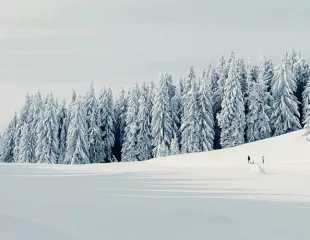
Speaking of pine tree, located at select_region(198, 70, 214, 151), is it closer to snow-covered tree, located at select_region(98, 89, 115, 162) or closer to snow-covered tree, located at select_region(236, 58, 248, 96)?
snow-covered tree, located at select_region(236, 58, 248, 96)

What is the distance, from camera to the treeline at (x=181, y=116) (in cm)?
5929

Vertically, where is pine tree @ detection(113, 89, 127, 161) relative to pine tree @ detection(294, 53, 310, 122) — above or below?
below

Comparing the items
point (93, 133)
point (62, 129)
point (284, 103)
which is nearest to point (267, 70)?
point (284, 103)

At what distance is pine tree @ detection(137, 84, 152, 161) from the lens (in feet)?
209

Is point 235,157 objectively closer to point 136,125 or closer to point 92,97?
point 136,125

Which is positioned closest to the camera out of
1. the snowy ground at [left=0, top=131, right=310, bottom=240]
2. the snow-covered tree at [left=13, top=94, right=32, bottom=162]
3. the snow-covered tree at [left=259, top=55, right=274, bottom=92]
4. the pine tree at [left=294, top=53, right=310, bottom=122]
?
the snowy ground at [left=0, top=131, right=310, bottom=240]

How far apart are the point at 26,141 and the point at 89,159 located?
43.4 feet

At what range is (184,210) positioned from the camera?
10680 millimetres

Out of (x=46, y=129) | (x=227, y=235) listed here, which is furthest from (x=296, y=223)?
(x=46, y=129)

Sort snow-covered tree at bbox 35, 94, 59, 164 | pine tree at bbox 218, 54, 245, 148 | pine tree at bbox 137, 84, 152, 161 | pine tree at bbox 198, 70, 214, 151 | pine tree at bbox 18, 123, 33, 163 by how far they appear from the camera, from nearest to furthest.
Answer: pine tree at bbox 218, 54, 245, 148, pine tree at bbox 198, 70, 214, 151, pine tree at bbox 137, 84, 152, 161, snow-covered tree at bbox 35, 94, 59, 164, pine tree at bbox 18, 123, 33, 163

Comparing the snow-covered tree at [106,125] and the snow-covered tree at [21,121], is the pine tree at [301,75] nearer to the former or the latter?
the snow-covered tree at [106,125]

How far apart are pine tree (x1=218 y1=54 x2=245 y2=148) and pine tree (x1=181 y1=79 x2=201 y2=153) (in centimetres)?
368

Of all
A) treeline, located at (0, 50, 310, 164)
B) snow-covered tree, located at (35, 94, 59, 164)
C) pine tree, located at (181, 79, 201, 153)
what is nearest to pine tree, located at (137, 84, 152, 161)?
treeline, located at (0, 50, 310, 164)

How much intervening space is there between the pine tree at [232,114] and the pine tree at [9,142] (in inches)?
1702
